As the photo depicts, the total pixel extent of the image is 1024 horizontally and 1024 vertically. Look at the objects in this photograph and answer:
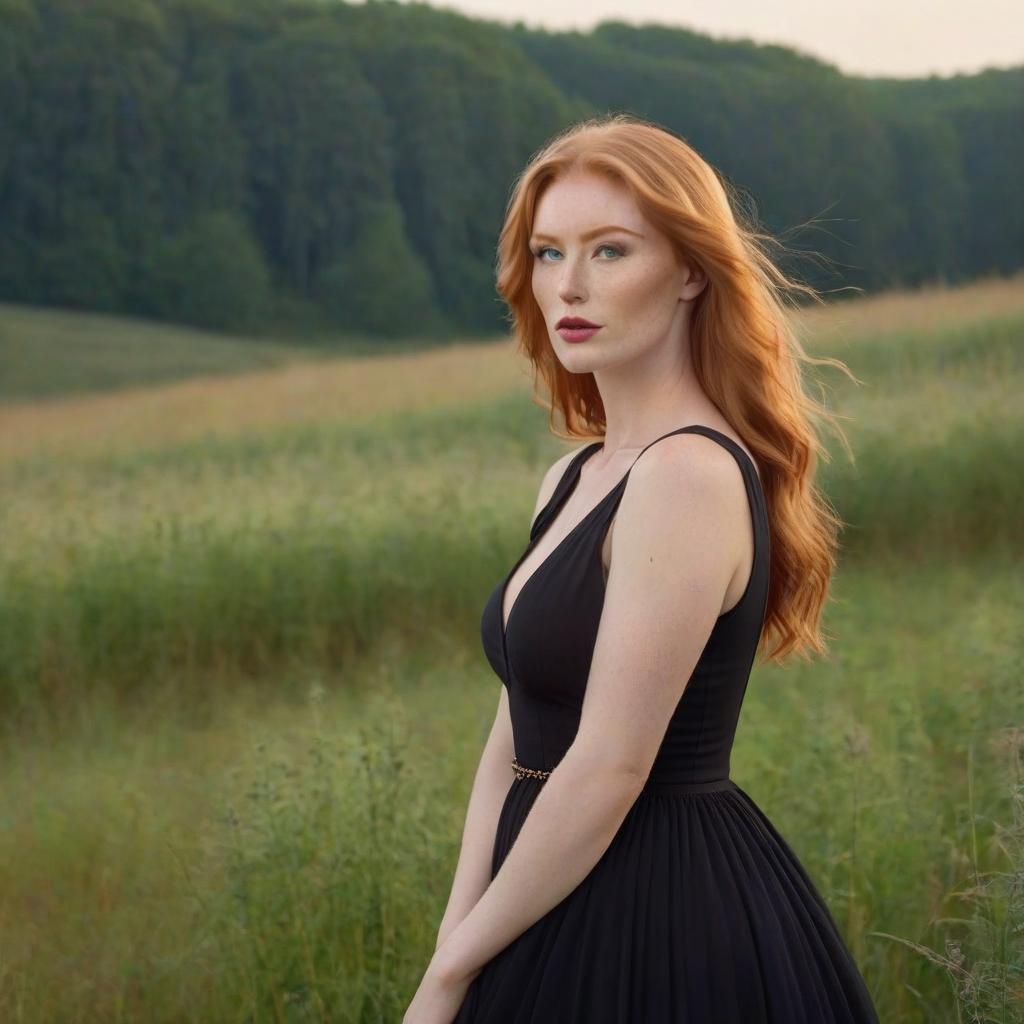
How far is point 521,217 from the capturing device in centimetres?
189

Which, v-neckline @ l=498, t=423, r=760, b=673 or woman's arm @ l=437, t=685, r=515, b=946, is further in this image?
woman's arm @ l=437, t=685, r=515, b=946

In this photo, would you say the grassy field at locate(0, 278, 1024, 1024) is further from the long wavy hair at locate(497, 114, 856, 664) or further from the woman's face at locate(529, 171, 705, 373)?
the woman's face at locate(529, 171, 705, 373)

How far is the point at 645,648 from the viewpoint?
1.55 meters

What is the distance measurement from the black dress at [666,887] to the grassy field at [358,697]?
48cm

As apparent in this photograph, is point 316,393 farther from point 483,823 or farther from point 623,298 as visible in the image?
point 623,298

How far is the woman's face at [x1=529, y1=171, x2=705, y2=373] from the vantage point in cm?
173

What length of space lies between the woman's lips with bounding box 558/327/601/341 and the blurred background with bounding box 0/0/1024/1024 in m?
0.49

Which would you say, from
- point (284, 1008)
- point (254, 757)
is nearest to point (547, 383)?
point (284, 1008)

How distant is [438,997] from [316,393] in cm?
1167

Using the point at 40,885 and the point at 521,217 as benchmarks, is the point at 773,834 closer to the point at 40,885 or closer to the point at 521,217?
the point at 521,217

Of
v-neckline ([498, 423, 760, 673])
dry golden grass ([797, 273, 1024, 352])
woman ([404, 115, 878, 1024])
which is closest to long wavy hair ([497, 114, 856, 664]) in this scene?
woman ([404, 115, 878, 1024])

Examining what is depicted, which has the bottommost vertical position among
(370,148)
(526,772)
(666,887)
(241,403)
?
(666,887)

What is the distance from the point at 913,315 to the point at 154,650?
10.0m

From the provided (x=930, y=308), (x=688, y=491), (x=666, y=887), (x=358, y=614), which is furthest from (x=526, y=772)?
(x=930, y=308)
